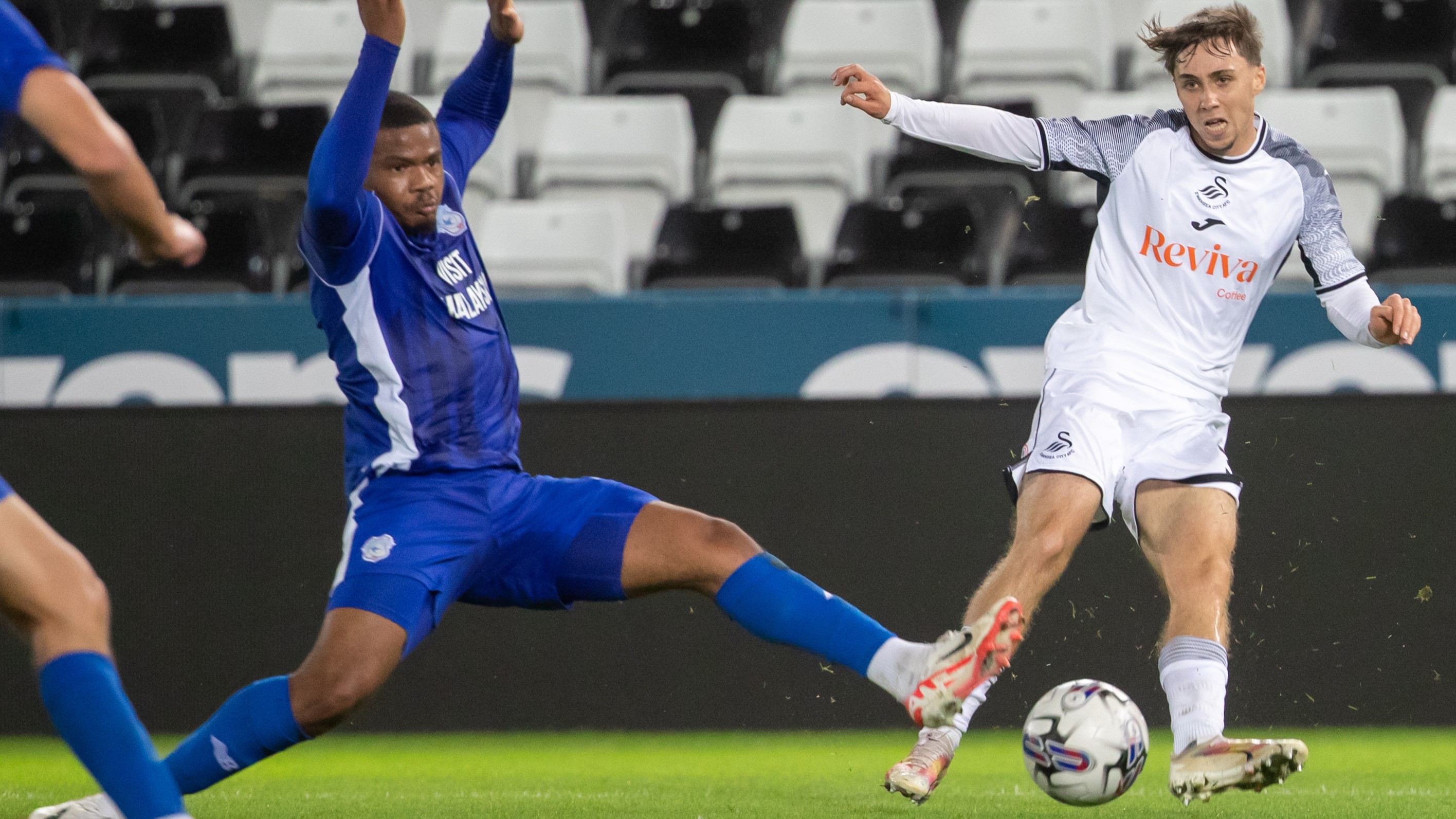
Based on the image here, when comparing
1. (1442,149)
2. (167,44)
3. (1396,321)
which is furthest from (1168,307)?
(167,44)

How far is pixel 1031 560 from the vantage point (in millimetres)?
4148

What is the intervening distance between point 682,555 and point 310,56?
670cm

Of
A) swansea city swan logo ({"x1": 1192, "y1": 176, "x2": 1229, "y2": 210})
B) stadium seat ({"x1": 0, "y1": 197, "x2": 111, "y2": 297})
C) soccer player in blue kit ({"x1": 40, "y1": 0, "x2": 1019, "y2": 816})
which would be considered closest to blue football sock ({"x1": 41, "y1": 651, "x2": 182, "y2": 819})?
soccer player in blue kit ({"x1": 40, "y1": 0, "x2": 1019, "y2": 816})

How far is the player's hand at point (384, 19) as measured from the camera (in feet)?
11.3

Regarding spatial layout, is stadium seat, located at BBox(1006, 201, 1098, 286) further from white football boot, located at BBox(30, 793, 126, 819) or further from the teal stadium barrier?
white football boot, located at BBox(30, 793, 126, 819)

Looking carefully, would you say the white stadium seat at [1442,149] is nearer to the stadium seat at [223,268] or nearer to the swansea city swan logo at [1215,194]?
the swansea city swan logo at [1215,194]

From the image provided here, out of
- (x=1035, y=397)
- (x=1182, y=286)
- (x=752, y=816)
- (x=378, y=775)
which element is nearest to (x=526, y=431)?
(x=378, y=775)

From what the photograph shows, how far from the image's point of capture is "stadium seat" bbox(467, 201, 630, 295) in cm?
785

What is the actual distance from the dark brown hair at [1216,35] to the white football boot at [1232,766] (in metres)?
1.84

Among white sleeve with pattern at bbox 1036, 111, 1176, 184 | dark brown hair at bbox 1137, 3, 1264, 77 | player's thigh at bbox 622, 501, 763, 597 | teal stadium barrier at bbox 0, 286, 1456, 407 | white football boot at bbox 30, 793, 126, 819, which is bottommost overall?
white football boot at bbox 30, 793, 126, 819

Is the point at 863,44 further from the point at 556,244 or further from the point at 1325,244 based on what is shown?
the point at 1325,244

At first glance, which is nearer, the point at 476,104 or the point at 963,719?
the point at 963,719

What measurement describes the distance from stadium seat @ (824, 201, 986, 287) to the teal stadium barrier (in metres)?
0.89

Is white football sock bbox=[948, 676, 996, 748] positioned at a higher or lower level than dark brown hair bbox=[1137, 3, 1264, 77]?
lower
